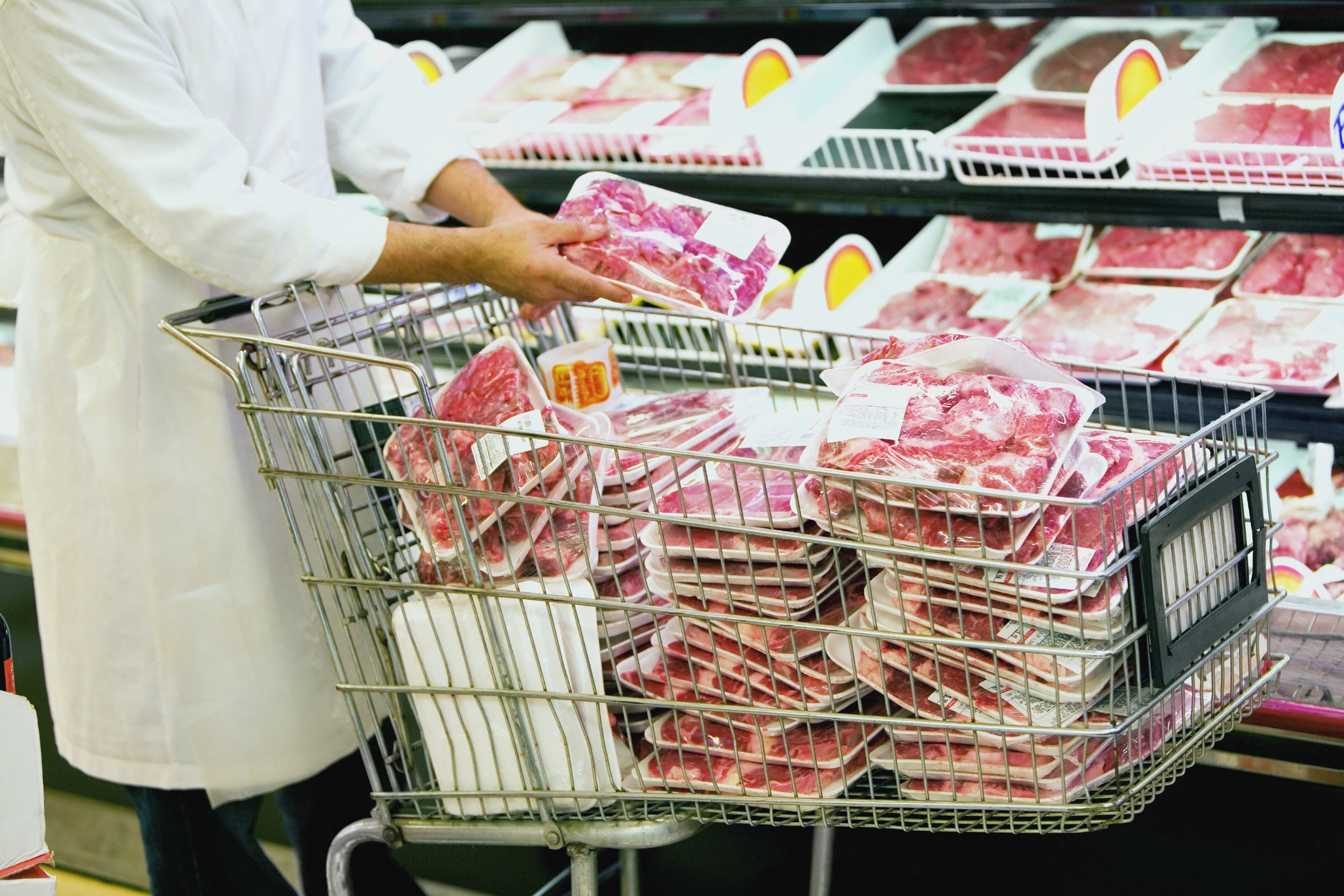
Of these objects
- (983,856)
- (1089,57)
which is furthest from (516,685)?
(1089,57)

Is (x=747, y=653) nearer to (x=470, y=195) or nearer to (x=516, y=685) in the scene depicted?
(x=516, y=685)

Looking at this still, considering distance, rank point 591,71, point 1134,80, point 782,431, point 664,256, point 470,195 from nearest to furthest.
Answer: point 782,431 → point 664,256 → point 470,195 → point 1134,80 → point 591,71

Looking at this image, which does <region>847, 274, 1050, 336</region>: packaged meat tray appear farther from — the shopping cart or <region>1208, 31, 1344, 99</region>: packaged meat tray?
the shopping cart

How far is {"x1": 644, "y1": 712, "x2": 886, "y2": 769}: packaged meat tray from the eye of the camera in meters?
1.66

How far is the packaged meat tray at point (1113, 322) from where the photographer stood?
278 centimetres

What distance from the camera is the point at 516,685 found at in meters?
1.75

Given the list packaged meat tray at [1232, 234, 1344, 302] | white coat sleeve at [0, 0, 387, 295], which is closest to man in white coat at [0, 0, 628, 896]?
white coat sleeve at [0, 0, 387, 295]

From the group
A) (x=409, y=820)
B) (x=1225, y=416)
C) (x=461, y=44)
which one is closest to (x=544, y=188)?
(x=461, y=44)

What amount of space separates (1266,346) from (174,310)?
1.93 meters

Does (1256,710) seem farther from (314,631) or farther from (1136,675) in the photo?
(314,631)

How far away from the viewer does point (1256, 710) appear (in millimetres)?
2064

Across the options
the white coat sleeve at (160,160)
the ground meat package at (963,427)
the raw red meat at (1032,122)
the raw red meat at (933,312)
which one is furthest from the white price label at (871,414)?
the raw red meat at (933,312)

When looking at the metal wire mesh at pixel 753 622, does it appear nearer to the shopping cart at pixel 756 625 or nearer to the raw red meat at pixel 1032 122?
the shopping cart at pixel 756 625

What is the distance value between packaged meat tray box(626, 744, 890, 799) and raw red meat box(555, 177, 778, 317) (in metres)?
0.60
